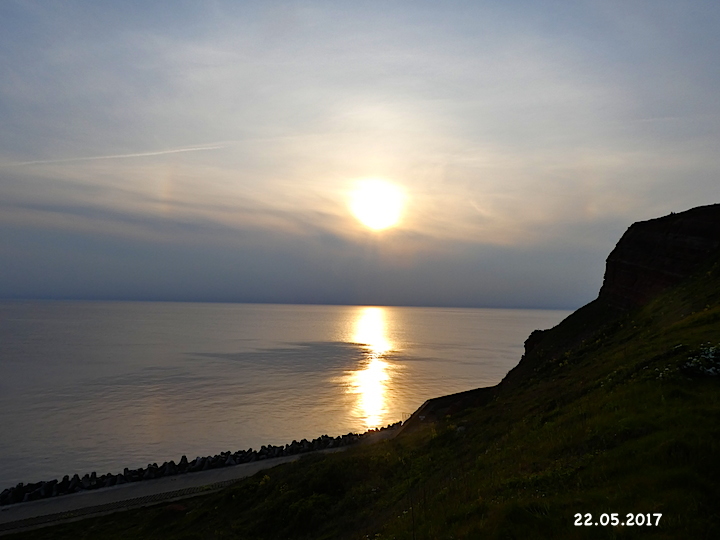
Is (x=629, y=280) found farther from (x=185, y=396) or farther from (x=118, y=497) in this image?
(x=185, y=396)

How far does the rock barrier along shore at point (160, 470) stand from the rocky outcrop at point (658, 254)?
35574 millimetres

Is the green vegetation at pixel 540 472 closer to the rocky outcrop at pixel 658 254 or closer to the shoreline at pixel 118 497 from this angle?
the shoreline at pixel 118 497

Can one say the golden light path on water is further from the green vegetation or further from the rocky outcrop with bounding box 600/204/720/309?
the green vegetation

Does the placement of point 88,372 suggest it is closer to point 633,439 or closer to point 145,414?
point 145,414

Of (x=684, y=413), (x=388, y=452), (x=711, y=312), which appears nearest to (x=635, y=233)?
(x=711, y=312)

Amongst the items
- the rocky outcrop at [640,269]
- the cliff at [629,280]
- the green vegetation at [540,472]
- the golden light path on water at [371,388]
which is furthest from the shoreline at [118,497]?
the rocky outcrop at [640,269]

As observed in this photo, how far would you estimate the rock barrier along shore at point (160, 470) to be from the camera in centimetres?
3953

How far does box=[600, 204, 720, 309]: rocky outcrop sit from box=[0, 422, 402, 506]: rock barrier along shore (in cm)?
3557

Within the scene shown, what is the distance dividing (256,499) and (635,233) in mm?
50925

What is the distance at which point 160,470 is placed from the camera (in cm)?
4475

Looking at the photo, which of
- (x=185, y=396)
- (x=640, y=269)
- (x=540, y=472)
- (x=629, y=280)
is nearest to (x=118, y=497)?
(x=540, y=472)

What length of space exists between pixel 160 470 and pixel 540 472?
43972mm

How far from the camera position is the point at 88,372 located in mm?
101125

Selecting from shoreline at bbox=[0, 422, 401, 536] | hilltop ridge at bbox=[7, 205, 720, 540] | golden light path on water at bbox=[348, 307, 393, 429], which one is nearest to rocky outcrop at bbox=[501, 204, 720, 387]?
hilltop ridge at bbox=[7, 205, 720, 540]
